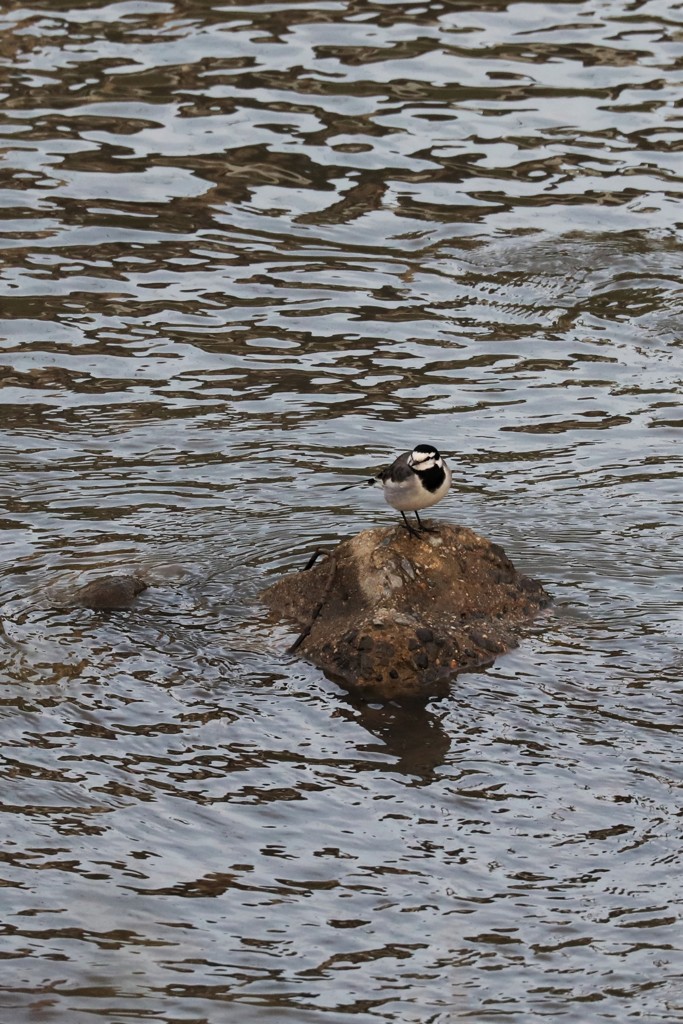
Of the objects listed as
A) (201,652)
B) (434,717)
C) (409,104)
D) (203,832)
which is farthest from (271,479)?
(409,104)

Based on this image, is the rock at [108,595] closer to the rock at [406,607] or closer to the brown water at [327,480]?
the brown water at [327,480]

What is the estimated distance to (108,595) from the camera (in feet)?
28.8

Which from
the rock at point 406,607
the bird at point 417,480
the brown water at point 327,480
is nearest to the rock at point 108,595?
the brown water at point 327,480

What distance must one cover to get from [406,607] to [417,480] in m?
0.65

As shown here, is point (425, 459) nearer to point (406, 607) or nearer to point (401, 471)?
point (401, 471)

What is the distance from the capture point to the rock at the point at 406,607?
7.94 m

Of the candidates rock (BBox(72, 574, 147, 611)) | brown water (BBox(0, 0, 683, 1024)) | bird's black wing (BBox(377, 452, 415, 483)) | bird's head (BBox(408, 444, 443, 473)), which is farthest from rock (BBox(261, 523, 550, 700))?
rock (BBox(72, 574, 147, 611))

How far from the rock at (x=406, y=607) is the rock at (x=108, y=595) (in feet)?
2.44

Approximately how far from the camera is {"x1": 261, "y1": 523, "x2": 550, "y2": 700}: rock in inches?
313

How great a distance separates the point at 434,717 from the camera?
771 centimetres

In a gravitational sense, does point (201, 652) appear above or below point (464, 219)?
below

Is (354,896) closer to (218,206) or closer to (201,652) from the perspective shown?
(201,652)

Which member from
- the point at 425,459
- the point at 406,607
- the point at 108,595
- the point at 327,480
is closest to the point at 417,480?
the point at 425,459

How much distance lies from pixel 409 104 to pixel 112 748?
423 inches
